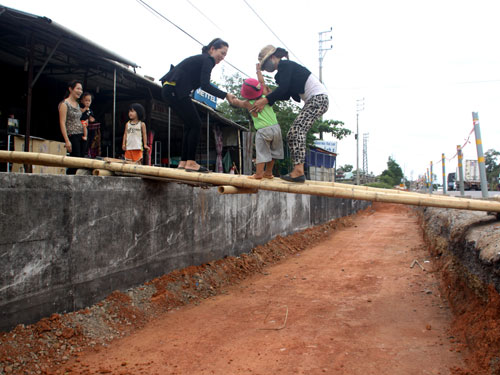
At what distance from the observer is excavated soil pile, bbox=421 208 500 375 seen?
2.75 meters

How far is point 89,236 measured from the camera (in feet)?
12.3

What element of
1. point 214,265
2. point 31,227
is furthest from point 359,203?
point 31,227

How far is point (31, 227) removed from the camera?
10.4 ft

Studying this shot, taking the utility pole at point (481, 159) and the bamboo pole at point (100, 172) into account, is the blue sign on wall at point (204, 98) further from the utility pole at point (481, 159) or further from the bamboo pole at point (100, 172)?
the utility pole at point (481, 159)

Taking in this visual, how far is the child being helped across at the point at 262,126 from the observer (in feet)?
13.7

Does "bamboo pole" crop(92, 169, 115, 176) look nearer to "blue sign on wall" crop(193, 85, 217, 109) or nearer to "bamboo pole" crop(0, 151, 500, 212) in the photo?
"bamboo pole" crop(0, 151, 500, 212)

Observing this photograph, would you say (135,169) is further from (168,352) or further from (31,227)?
(168,352)

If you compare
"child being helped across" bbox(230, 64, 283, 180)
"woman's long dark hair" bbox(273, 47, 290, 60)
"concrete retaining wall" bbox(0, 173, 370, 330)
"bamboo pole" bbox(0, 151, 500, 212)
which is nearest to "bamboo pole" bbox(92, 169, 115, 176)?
"bamboo pole" bbox(0, 151, 500, 212)

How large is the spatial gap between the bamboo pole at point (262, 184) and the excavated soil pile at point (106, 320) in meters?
1.49

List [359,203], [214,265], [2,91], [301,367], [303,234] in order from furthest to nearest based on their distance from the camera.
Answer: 1. [359,203]
2. [303,234]
3. [2,91]
4. [214,265]
5. [301,367]

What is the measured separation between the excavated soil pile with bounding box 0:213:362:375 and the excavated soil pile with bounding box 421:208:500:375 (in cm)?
318

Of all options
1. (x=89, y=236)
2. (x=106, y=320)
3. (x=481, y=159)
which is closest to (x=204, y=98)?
(x=481, y=159)

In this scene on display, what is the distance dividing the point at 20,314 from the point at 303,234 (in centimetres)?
878

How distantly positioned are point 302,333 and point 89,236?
2.45 meters
